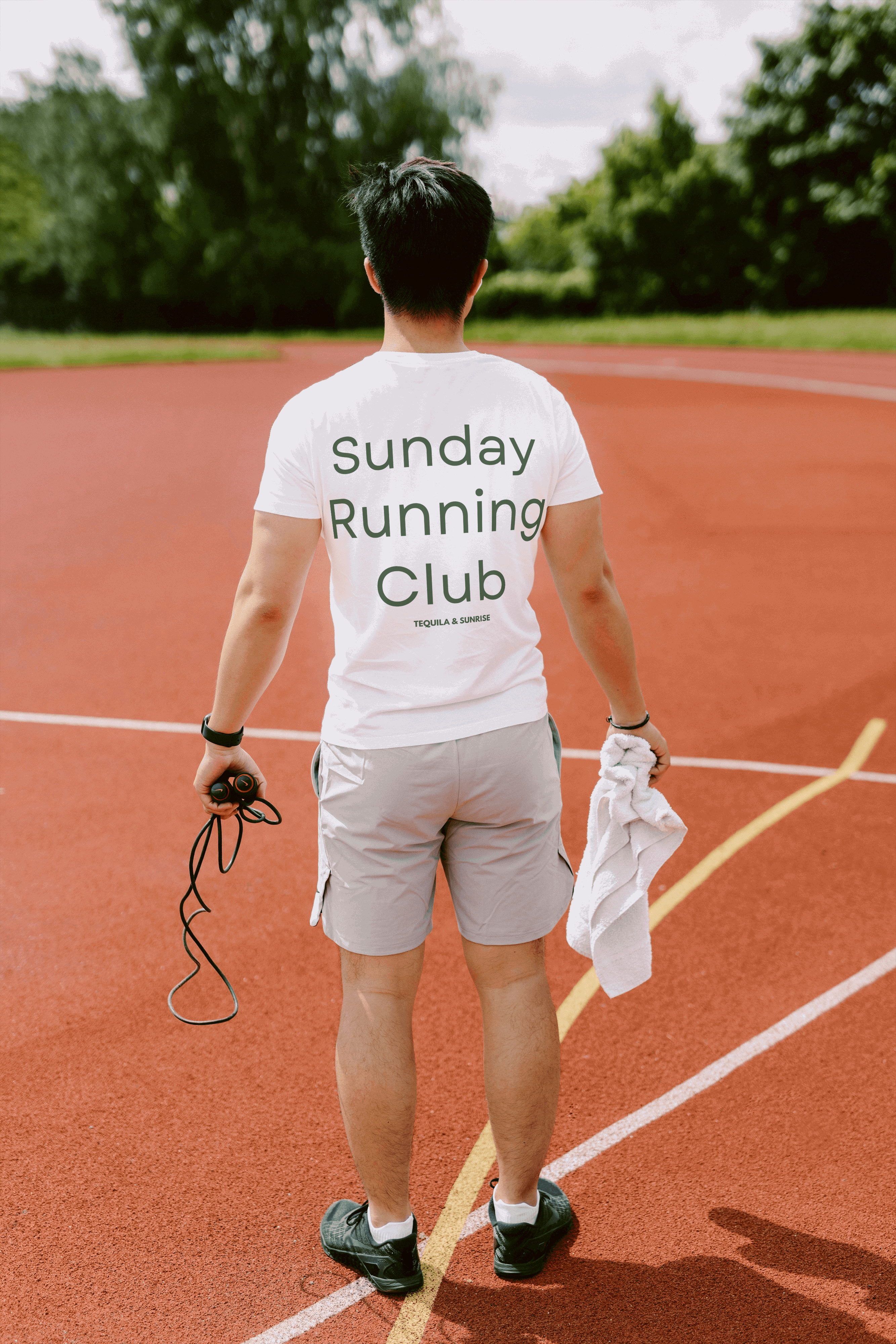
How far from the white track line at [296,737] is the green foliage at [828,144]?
35836mm

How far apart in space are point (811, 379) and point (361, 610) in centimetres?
1996

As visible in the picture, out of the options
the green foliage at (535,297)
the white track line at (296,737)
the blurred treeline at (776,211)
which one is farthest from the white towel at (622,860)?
the blurred treeline at (776,211)

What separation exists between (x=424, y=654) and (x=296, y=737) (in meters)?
3.78

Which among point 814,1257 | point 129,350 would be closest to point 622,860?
point 814,1257

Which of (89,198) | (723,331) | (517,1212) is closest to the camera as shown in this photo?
(517,1212)

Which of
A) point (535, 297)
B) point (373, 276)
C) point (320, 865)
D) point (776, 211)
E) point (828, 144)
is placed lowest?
point (320, 865)

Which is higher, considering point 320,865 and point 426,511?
point 426,511

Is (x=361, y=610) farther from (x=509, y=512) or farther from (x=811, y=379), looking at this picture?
(x=811, y=379)

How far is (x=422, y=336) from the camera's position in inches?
83.3

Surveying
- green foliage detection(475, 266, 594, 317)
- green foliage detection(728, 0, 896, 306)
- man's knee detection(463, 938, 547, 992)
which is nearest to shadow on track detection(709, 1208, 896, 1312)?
man's knee detection(463, 938, 547, 992)

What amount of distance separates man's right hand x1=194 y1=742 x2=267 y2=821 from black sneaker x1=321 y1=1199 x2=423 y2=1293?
103 centimetres

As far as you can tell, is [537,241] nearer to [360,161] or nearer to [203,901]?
[360,161]

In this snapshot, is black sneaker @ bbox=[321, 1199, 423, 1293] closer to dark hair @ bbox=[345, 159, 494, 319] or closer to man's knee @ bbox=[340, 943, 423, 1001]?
man's knee @ bbox=[340, 943, 423, 1001]

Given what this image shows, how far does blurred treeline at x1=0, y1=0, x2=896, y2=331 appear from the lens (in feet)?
121
